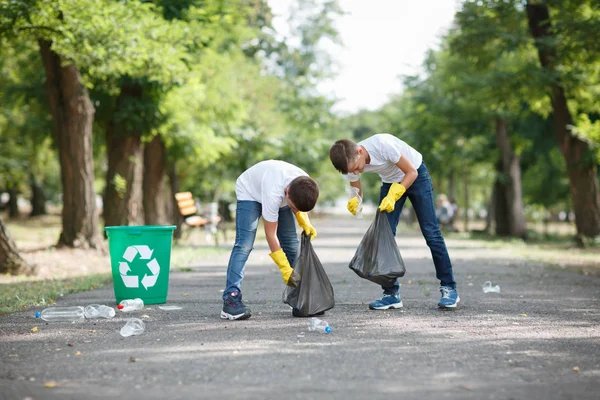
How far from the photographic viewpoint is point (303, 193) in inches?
233

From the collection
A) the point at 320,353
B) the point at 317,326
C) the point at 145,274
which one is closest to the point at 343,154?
the point at 317,326

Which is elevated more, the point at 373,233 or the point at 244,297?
the point at 373,233

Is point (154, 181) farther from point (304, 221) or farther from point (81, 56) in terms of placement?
point (304, 221)

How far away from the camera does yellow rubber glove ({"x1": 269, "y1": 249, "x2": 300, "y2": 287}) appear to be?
6333mm

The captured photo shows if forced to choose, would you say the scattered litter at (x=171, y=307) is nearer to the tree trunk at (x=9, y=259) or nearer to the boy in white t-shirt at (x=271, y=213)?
the boy in white t-shirt at (x=271, y=213)

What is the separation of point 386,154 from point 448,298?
5.05 ft

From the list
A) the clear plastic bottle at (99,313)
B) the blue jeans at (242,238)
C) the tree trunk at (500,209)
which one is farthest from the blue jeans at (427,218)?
the tree trunk at (500,209)

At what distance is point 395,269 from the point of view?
6.97m

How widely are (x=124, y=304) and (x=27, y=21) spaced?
629 centimetres

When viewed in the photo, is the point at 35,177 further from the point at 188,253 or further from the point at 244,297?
the point at 244,297

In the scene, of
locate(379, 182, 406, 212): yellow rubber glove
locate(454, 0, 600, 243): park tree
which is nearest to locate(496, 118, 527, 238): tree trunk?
locate(454, 0, 600, 243): park tree

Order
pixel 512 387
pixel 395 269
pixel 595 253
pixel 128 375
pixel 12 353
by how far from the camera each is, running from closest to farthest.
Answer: pixel 512 387 < pixel 128 375 < pixel 12 353 < pixel 395 269 < pixel 595 253

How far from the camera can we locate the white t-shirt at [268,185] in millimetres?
6055

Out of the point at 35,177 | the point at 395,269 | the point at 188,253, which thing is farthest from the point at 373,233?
the point at 35,177
